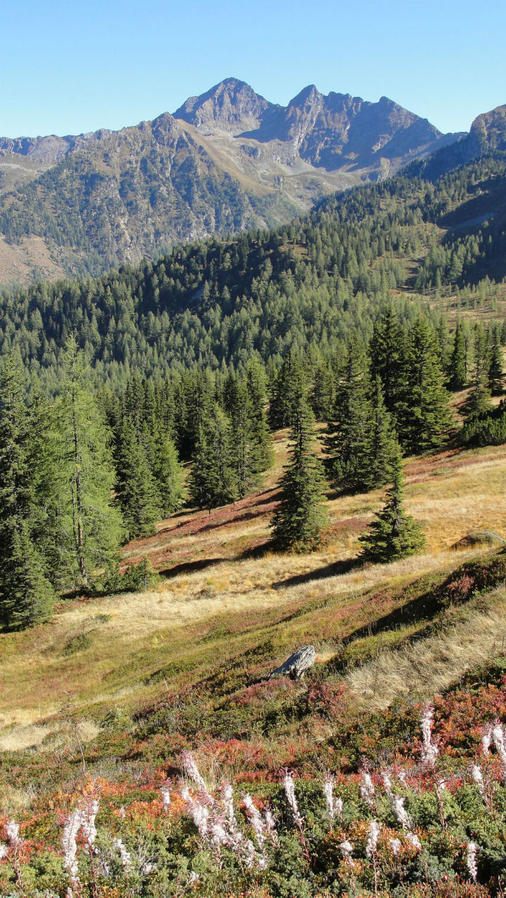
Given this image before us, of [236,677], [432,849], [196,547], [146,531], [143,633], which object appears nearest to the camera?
[432,849]

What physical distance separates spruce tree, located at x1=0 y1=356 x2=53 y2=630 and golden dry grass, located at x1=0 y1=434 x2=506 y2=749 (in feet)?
6.19

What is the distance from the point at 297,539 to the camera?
35.2 meters

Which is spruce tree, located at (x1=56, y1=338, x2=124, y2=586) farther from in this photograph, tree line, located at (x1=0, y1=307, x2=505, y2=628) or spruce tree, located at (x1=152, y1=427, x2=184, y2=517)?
spruce tree, located at (x1=152, y1=427, x2=184, y2=517)

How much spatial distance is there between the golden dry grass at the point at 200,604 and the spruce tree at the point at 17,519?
189 centimetres

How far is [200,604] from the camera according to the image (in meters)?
28.9

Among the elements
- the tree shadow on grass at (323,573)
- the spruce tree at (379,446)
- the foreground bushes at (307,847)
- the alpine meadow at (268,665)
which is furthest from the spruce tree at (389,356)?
the foreground bushes at (307,847)

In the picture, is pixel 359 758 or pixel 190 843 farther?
pixel 359 758

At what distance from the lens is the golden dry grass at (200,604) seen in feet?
64.0

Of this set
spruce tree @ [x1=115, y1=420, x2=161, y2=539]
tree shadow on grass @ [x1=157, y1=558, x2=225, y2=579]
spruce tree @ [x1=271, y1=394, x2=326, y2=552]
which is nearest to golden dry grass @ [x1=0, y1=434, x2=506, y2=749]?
tree shadow on grass @ [x1=157, y1=558, x2=225, y2=579]

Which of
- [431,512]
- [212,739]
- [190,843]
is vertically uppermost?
[190,843]

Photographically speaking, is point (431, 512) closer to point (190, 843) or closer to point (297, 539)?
point (297, 539)

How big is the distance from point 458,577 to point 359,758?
7.57 m

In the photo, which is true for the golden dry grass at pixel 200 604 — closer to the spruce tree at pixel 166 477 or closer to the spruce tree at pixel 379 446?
the spruce tree at pixel 379 446

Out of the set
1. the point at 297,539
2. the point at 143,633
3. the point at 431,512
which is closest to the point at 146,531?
the point at 297,539
